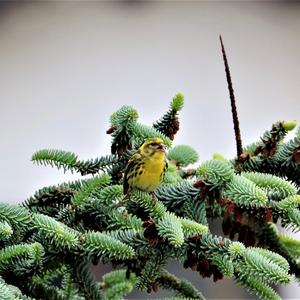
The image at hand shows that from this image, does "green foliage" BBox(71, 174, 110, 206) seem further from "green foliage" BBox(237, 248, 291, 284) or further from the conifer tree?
"green foliage" BBox(237, 248, 291, 284)

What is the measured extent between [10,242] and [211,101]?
1421mm

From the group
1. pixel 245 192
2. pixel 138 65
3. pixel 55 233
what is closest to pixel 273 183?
pixel 245 192

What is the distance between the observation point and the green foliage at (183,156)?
101cm

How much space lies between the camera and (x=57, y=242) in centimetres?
76

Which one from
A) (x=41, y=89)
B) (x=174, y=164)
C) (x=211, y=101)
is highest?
(x=211, y=101)

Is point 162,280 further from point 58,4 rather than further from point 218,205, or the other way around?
point 58,4

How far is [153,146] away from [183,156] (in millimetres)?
141

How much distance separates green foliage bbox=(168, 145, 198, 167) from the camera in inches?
39.7

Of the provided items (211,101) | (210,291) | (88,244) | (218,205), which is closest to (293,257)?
(218,205)

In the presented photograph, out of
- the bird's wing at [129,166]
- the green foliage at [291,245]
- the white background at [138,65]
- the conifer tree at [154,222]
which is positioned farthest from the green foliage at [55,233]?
the white background at [138,65]

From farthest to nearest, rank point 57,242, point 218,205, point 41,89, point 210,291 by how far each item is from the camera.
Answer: point 41,89 → point 210,291 → point 218,205 → point 57,242

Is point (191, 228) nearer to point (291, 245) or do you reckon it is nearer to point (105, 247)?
point (105, 247)

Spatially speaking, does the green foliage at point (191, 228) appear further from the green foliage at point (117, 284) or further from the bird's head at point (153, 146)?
the green foliage at point (117, 284)

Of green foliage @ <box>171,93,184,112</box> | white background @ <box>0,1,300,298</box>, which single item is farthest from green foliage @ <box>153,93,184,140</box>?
white background @ <box>0,1,300,298</box>
